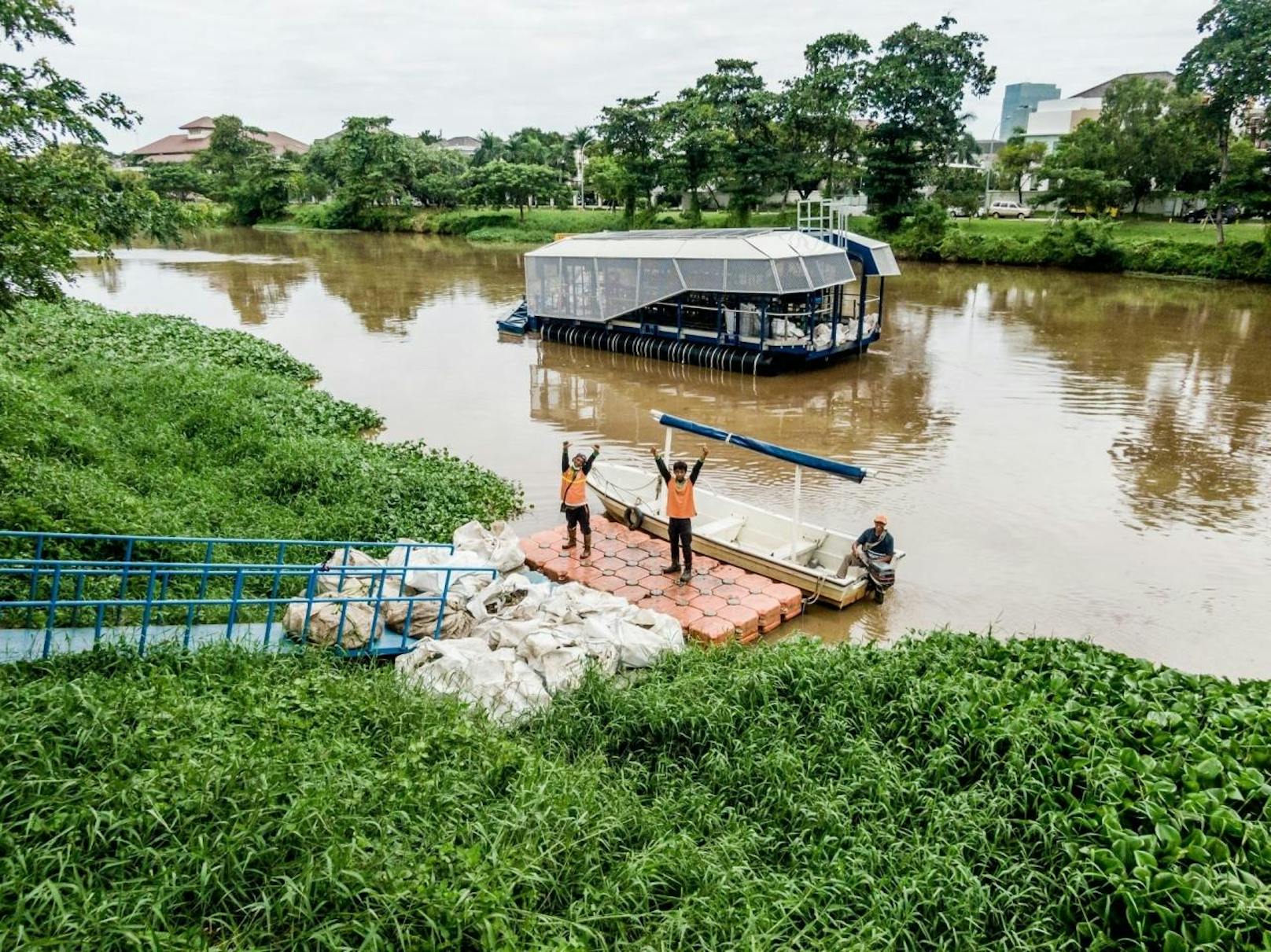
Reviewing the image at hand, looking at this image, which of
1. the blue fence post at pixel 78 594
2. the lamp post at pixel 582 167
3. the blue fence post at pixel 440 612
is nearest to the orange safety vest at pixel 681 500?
the blue fence post at pixel 440 612

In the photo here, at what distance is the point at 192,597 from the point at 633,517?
5230 mm

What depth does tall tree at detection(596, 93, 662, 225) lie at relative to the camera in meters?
45.3

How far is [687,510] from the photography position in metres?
9.39

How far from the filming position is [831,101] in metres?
42.0

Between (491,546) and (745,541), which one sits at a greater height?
(491,546)

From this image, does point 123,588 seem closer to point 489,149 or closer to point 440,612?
point 440,612

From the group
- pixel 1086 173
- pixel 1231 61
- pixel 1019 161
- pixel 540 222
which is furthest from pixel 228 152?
pixel 1231 61

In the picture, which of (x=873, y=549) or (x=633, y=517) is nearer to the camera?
(x=873, y=549)

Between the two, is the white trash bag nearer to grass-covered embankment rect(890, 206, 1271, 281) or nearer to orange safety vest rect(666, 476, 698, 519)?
orange safety vest rect(666, 476, 698, 519)

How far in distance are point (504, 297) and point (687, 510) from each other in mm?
25430

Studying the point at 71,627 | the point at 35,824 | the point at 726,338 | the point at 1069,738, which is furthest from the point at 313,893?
the point at 726,338

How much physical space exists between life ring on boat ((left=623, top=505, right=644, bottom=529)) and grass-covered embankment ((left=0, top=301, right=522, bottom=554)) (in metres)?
1.99

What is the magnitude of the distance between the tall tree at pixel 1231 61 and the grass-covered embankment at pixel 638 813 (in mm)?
35511

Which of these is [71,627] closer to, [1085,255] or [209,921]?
[209,921]
